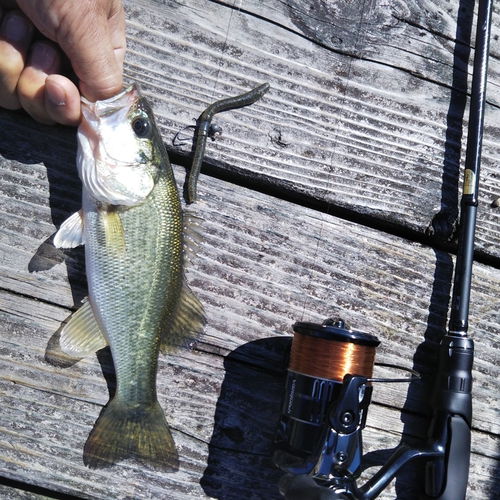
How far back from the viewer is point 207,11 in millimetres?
2043

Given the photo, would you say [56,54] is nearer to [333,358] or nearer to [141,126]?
[141,126]

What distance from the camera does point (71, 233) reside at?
1799mm

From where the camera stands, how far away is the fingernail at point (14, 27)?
172 cm

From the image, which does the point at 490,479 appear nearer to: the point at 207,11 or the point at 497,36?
the point at 497,36

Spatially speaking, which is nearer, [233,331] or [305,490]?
[305,490]

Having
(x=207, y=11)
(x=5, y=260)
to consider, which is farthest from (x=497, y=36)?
(x=5, y=260)

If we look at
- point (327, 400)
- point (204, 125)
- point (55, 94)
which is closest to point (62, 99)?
point (55, 94)

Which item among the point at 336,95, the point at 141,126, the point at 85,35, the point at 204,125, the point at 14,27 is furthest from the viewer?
the point at 336,95

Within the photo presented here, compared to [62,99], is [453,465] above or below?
below

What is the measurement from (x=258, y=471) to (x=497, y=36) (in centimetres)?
203

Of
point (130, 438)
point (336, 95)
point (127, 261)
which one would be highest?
point (336, 95)

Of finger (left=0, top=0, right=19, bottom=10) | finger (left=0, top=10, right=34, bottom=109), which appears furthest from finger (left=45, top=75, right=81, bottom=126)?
finger (left=0, top=0, right=19, bottom=10)

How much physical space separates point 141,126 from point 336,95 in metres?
0.81

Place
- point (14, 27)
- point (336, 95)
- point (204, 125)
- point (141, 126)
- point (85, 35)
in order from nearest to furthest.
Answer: point (85, 35) → point (14, 27) → point (141, 126) → point (204, 125) → point (336, 95)
